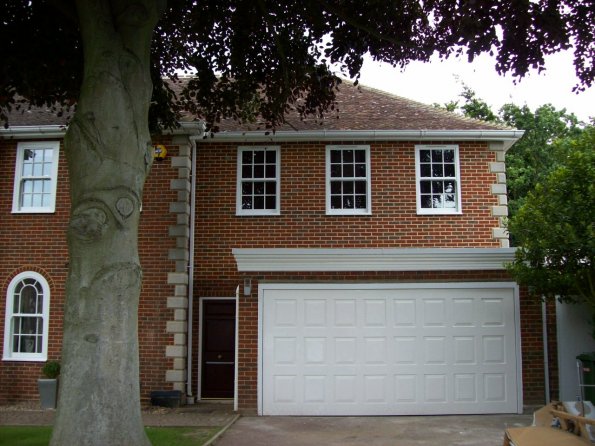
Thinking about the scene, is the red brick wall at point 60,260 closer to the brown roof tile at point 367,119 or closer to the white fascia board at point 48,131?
the white fascia board at point 48,131

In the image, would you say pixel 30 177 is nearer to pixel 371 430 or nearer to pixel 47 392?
pixel 47 392

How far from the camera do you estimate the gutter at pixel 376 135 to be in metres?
13.7

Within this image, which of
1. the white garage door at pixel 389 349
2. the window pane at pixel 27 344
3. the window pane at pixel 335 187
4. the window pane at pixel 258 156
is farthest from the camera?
the window pane at pixel 258 156

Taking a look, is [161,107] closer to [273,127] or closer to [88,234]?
[273,127]

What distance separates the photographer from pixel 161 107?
38.3 ft

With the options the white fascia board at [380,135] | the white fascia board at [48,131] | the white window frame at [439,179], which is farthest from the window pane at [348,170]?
the white fascia board at [48,131]

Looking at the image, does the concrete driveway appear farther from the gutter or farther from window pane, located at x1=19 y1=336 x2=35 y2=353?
the gutter

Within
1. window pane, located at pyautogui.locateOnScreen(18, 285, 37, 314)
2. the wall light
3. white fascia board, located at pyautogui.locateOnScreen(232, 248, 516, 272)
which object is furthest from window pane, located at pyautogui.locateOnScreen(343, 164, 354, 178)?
window pane, located at pyautogui.locateOnScreen(18, 285, 37, 314)

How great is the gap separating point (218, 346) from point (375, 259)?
13.9 feet

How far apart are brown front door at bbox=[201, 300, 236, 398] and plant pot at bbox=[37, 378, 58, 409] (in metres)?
3.03

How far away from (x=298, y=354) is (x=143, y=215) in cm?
467

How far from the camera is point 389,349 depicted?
1162cm

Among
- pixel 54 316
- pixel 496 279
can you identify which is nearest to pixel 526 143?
pixel 496 279

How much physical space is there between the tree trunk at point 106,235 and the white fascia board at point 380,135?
6.12 m
